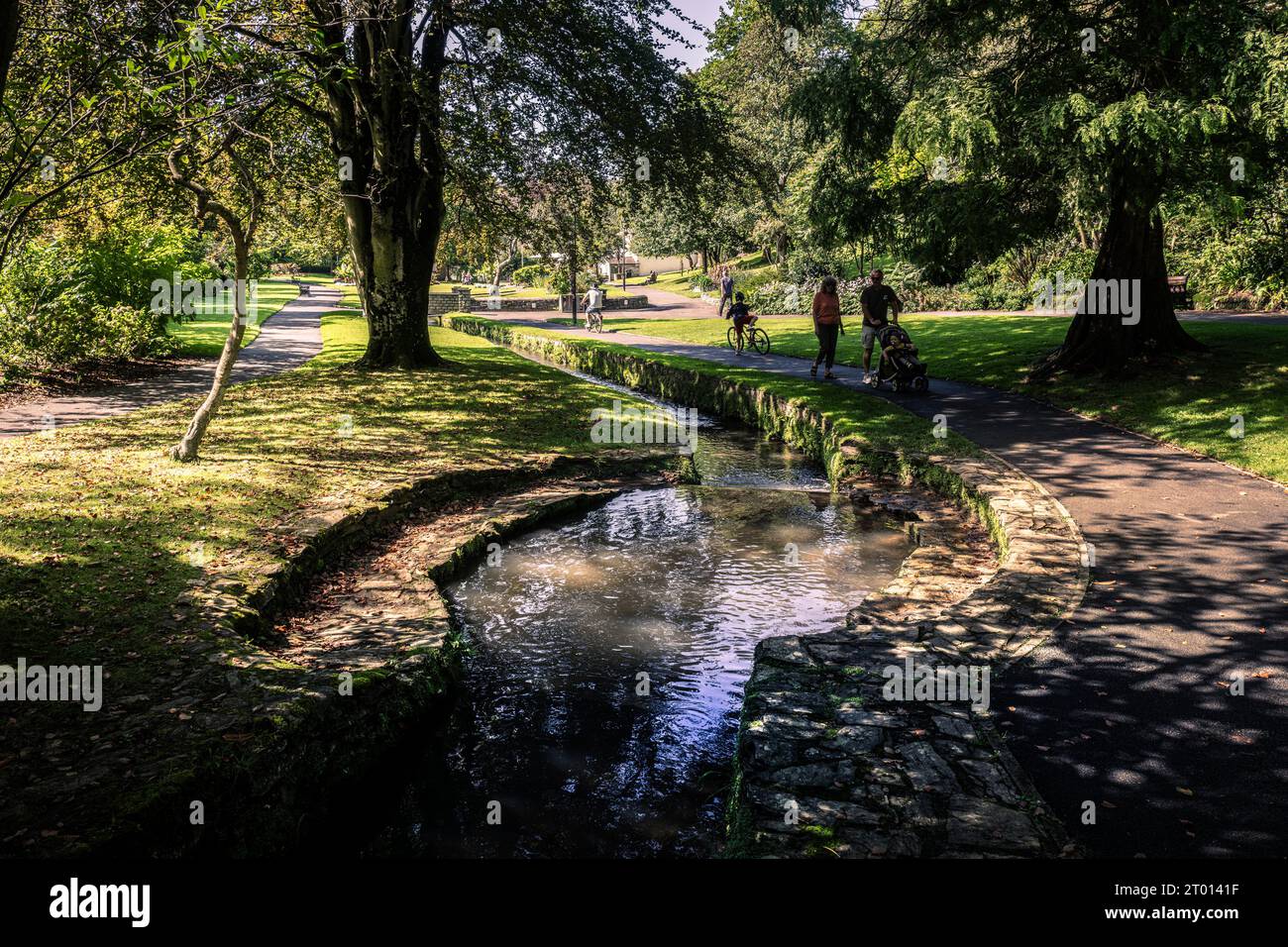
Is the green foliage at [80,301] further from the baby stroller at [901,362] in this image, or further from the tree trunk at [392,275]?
the baby stroller at [901,362]

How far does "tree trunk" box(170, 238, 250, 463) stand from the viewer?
29.4ft

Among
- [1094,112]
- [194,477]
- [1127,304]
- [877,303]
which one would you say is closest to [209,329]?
[194,477]

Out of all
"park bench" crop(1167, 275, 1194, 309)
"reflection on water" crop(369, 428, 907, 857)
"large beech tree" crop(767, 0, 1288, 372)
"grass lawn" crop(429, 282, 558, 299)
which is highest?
"grass lawn" crop(429, 282, 558, 299)

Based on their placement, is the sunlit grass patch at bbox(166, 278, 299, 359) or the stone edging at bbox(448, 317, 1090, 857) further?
the sunlit grass patch at bbox(166, 278, 299, 359)

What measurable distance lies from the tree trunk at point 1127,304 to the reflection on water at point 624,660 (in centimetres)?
714

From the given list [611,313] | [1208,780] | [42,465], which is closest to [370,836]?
[1208,780]

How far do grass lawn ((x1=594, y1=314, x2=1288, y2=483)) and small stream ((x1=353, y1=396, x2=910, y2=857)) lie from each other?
4.70 m

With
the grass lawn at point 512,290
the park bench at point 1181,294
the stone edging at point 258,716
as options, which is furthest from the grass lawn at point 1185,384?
the grass lawn at point 512,290

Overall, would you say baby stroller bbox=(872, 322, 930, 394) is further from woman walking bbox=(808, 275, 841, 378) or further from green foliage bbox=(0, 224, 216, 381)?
green foliage bbox=(0, 224, 216, 381)

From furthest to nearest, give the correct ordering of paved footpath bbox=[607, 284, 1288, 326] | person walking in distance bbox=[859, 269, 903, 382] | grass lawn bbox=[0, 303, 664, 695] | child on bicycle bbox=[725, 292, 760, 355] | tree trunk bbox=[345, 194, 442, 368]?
child on bicycle bbox=[725, 292, 760, 355]
paved footpath bbox=[607, 284, 1288, 326]
tree trunk bbox=[345, 194, 442, 368]
person walking in distance bbox=[859, 269, 903, 382]
grass lawn bbox=[0, 303, 664, 695]

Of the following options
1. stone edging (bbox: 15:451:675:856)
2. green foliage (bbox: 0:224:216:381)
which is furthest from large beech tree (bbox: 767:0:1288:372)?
green foliage (bbox: 0:224:216:381)

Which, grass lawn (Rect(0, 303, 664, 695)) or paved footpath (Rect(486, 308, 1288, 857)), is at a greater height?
grass lawn (Rect(0, 303, 664, 695))

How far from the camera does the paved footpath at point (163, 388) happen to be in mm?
13133

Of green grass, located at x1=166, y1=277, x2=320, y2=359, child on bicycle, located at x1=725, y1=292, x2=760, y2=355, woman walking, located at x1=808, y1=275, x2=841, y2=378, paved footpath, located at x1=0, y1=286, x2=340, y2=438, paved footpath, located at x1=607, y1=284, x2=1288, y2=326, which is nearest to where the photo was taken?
paved footpath, located at x1=0, y1=286, x2=340, y2=438
